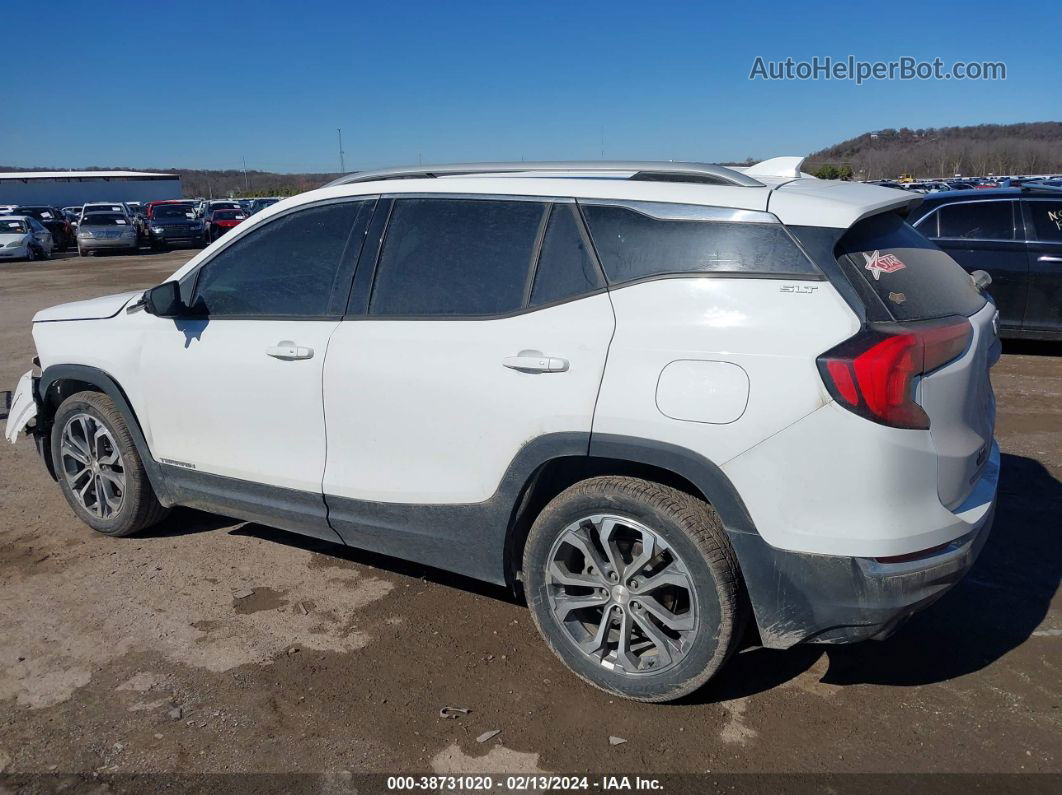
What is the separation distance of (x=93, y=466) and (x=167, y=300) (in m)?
1.15

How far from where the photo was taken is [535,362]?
3213mm

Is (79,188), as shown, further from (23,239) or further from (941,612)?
(941,612)

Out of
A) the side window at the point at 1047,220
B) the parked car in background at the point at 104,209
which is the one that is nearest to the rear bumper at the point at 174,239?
the parked car in background at the point at 104,209

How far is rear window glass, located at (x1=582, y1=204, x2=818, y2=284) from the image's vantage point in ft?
9.64

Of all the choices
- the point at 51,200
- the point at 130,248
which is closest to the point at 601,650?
the point at 130,248

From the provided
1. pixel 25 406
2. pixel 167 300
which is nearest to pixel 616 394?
pixel 167 300

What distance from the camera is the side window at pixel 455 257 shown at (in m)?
3.43

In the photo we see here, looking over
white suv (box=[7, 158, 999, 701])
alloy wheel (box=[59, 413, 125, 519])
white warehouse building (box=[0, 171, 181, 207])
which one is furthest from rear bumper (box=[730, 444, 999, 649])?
white warehouse building (box=[0, 171, 181, 207])

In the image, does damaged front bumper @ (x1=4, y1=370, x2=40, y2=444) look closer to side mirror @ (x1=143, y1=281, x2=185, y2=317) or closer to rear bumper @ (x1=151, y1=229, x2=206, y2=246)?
side mirror @ (x1=143, y1=281, x2=185, y2=317)

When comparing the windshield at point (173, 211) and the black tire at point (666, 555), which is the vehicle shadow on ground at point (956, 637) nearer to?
the black tire at point (666, 555)

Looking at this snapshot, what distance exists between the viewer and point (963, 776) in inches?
112

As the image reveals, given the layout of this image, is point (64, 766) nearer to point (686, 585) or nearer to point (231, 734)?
point (231, 734)

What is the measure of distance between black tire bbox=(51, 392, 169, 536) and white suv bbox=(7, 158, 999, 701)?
1.49ft

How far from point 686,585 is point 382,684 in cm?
126
